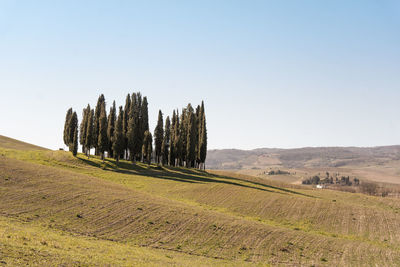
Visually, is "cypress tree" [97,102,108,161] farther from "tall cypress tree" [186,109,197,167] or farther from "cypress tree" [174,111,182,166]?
"tall cypress tree" [186,109,197,167]

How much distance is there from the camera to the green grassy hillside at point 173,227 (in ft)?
90.2

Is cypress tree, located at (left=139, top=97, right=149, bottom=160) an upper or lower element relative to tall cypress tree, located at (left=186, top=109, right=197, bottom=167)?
upper

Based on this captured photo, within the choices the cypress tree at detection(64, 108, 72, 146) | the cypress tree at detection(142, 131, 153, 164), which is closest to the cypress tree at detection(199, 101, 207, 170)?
the cypress tree at detection(142, 131, 153, 164)

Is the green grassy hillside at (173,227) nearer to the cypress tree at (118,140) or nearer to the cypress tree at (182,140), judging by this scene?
the cypress tree at (118,140)

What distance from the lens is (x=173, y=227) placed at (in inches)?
1478

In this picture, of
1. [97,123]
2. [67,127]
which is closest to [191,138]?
[97,123]

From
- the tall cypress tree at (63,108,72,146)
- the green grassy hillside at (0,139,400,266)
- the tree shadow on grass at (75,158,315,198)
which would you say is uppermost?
the tall cypress tree at (63,108,72,146)

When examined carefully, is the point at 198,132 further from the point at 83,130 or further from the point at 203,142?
the point at 83,130

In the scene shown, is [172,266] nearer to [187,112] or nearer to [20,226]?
[20,226]

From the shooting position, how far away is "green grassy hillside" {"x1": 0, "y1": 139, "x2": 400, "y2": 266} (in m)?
27.5

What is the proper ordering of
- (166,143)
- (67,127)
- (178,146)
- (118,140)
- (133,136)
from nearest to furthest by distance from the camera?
(118,140)
(133,136)
(178,146)
(166,143)
(67,127)

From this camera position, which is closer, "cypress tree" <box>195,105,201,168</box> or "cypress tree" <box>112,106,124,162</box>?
"cypress tree" <box>112,106,124,162</box>

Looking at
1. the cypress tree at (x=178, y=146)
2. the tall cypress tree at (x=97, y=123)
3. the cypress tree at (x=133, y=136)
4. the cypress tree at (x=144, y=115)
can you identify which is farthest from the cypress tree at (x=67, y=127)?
the cypress tree at (x=178, y=146)

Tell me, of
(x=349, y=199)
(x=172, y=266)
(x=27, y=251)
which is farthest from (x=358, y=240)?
(x=27, y=251)
